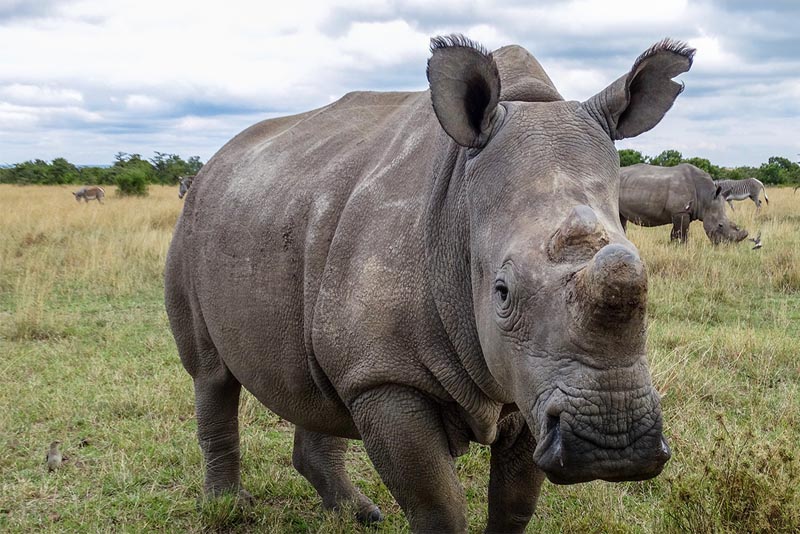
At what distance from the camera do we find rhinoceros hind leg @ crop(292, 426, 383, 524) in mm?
4004

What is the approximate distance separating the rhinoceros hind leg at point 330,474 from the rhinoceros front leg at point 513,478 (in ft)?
3.42

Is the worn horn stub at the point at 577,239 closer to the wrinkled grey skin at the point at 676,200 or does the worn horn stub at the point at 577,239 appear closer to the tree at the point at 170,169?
the wrinkled grey skin at the point at 676,200

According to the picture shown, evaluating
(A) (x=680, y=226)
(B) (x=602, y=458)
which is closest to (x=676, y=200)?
(A) (x=680, y=226)

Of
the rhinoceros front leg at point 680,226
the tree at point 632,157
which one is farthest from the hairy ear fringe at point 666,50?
the tree at point 632,157

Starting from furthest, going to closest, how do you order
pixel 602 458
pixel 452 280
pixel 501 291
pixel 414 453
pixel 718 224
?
pixel 718 224 → pixel 414 453 → pixel 452 280 → pixel 501 291 → pixel 602 458

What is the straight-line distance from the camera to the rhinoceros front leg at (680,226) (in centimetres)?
1412

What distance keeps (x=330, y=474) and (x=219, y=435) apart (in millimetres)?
601

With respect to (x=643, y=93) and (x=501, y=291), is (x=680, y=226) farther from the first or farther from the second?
(x=501, y=291)

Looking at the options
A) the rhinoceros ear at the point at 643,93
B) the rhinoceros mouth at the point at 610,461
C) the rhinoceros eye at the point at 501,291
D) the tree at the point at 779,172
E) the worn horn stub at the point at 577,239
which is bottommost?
the tree at the point at 779,172

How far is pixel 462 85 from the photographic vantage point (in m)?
2.36

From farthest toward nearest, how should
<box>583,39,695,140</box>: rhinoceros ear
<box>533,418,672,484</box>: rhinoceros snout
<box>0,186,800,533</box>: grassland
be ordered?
1. <box>0,186,800,533</box>: grassland
2. <box>583,39,695,140</box>: rhinoceros ear
3. <box>533,418,672,484</box>: rhinoceros snout

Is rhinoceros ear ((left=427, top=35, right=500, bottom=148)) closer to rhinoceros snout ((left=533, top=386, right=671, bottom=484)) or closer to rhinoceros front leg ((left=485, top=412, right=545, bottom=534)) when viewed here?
rhinoceros snout ((left=533, top=386, right=671, bottom=484))

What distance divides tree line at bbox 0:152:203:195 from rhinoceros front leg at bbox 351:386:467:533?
34.8 metres

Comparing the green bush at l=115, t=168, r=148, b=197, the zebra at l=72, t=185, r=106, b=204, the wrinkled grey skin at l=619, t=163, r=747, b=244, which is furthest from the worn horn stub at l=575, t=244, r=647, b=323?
the green bush at l=115, t=168, r=148, b=197
